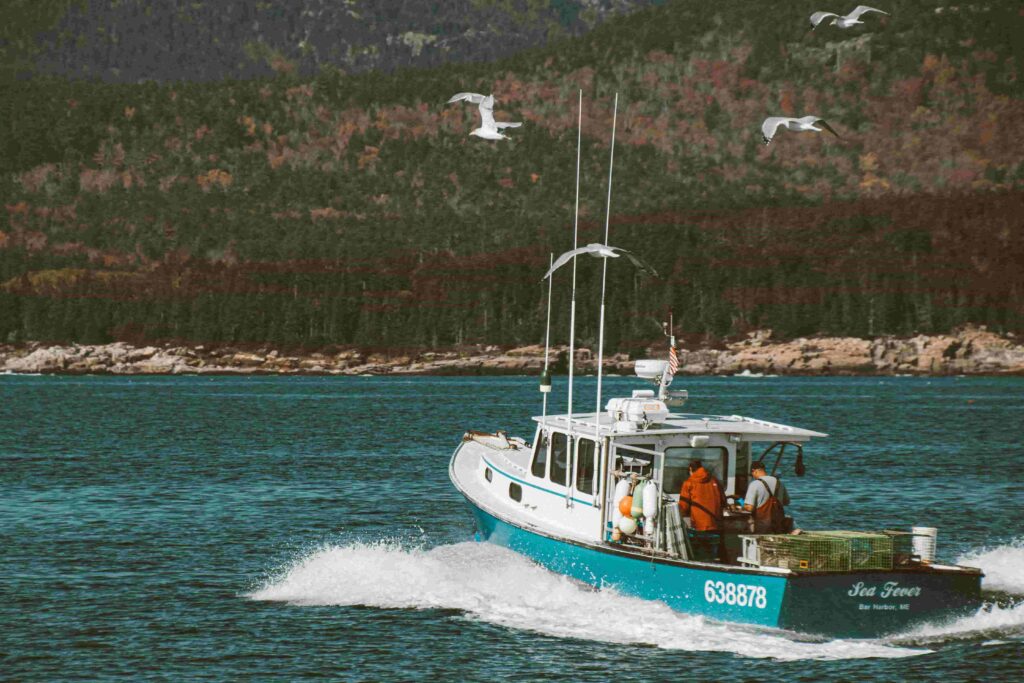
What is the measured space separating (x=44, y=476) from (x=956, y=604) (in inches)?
1615

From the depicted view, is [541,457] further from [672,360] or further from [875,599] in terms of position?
[875,599]

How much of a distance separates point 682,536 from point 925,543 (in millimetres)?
3959

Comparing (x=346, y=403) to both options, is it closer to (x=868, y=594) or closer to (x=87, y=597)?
(x=87, y=597)

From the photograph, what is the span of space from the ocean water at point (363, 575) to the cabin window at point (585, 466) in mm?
1780

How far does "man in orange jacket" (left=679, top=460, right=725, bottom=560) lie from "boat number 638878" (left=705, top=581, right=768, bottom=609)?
3.44ft

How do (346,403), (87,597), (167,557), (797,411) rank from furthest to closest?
(346,403) → (797,411) → (167,557) → (87,597)

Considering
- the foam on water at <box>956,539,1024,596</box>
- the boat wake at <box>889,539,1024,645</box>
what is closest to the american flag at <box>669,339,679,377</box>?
the boat wake at <box>889,539,1024,645</box>

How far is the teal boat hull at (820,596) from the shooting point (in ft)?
73.8

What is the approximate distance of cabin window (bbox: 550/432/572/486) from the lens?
27.6 metres

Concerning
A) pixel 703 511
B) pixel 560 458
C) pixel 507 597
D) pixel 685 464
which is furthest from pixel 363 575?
pixel 703 511

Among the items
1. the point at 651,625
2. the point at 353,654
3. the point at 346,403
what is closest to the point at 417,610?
the point at 353,654

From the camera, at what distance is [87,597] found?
98.5 ft

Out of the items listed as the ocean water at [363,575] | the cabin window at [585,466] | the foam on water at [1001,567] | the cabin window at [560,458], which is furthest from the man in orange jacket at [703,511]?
the foam on water at [1001,567]

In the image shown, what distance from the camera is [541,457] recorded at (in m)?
28.7
